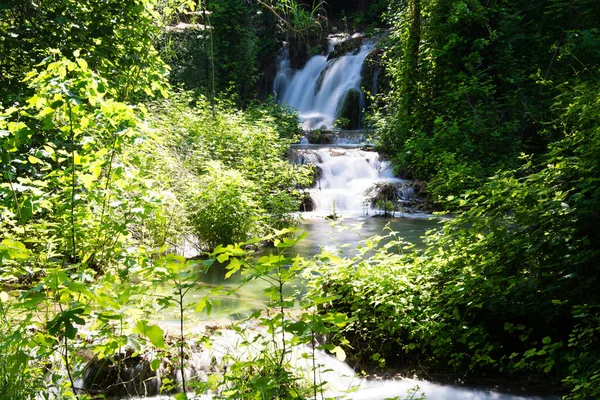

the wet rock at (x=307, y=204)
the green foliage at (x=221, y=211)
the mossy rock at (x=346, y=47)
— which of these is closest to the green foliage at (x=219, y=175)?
the green foliage at (x=221, y=211)

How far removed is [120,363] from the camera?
3.72 m

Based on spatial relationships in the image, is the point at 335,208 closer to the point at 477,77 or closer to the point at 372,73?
the point at 477,77

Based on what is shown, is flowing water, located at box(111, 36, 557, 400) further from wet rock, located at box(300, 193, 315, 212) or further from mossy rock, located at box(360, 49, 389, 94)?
mossy rock, located at box(360, 49, 389, 94)

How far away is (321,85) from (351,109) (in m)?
2.46

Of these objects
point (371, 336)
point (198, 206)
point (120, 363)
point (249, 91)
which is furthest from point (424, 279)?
point (249, 91)

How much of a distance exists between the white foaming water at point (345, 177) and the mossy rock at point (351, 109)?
4.91m

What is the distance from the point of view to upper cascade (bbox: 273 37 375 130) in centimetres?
2034

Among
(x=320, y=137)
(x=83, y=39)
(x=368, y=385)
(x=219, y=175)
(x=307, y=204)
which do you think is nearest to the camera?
(x=368, y=385)

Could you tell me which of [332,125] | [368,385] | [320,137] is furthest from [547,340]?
[332,125]

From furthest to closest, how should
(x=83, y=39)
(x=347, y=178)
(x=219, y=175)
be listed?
(x=347, y=178) < (x=219, y=175) < (x=83, y=39)

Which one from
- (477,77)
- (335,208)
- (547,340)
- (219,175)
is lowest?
(335,208)

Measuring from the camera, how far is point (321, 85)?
21.6m

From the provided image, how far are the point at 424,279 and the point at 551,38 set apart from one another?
10.7 meters

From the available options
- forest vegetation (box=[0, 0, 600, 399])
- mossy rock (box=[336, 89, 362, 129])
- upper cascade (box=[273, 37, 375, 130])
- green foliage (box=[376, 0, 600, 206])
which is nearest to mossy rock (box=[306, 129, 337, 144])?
upper cascade (box=[273, 37, 375, 130])
